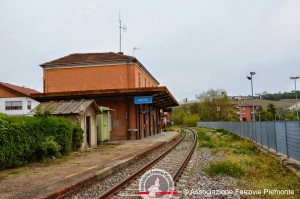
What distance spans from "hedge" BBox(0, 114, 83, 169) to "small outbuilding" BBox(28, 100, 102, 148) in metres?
1.19

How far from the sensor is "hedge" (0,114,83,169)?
35.2 feet

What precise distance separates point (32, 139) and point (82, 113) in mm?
5045

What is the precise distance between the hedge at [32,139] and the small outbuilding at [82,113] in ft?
3.91

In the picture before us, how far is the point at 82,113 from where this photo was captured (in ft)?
56.1

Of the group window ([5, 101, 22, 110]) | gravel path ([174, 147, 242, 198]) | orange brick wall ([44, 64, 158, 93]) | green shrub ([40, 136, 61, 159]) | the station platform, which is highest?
orange brick wall ([44, 64, 158, 93])

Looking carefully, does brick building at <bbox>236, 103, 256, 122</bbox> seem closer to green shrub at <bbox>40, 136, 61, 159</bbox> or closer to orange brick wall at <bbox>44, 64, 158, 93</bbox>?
orange brick wall at <bbox>44, 64, 158, 93</bbox>

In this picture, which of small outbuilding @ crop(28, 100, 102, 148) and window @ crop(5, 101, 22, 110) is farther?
window @ crop(5, 101, 22, 110)

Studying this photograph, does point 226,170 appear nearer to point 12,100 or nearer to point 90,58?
point 90,58

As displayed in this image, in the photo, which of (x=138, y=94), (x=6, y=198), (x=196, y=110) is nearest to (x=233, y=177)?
(x=6, y=198)

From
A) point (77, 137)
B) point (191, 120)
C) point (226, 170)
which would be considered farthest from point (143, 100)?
point (191, 120)

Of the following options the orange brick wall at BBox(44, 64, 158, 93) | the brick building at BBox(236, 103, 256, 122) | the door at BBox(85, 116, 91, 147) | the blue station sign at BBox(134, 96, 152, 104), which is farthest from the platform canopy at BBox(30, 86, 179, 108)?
the brick building at BBox(236, 103, 256, 122)


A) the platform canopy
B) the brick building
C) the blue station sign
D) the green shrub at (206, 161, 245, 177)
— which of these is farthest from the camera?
the brick building

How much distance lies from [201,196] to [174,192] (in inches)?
26.8

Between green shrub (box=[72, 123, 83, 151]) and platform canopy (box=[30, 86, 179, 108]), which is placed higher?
platform canopy (box=[30, 86, 179, 108])
